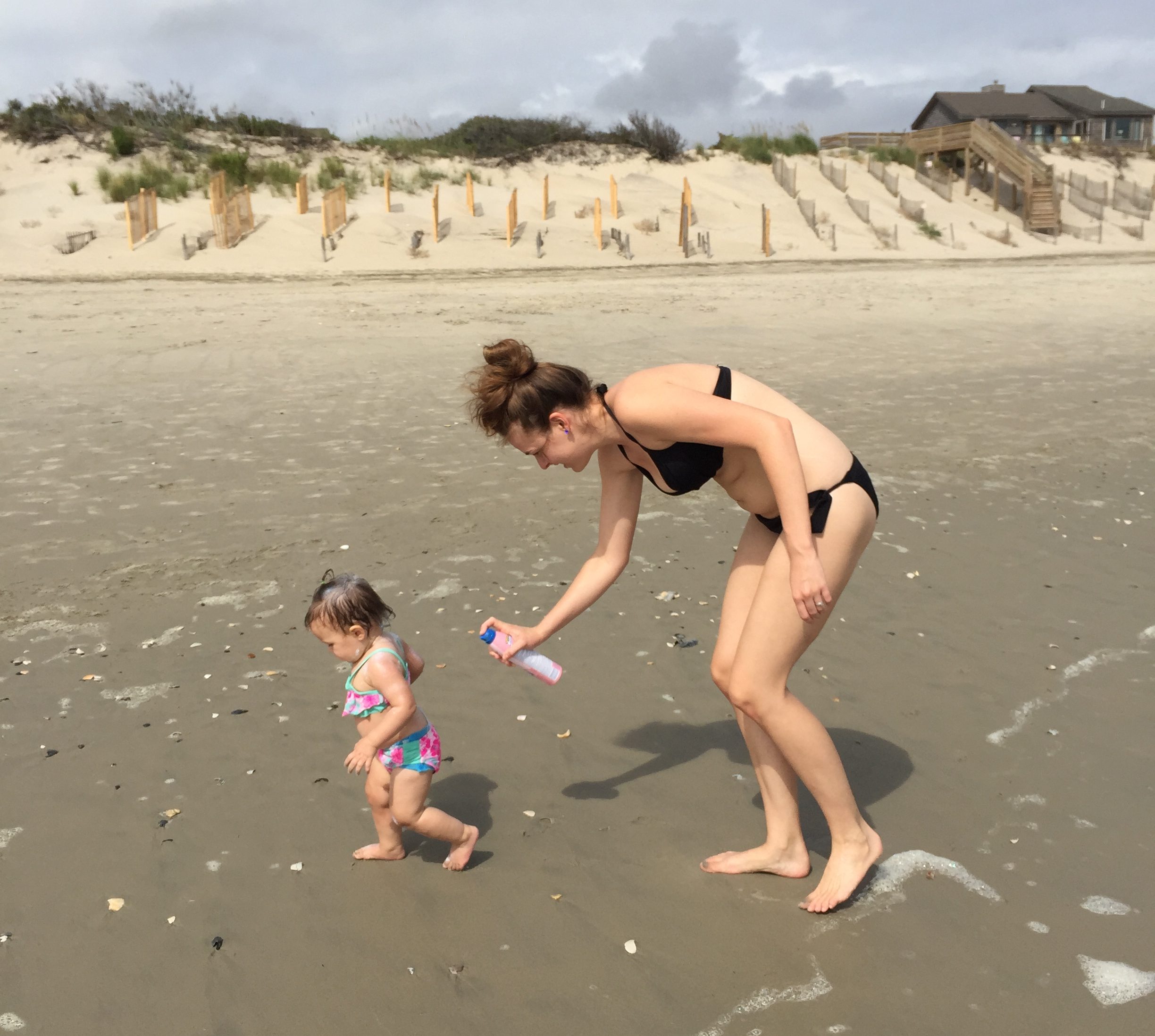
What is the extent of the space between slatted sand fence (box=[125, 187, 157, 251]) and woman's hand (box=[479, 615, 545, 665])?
658 inches

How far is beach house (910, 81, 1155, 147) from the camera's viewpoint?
5341 cm

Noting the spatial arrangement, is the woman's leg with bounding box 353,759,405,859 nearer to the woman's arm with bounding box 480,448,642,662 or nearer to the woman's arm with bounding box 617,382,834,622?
the woman's arm with bounding box 480,448,642,662

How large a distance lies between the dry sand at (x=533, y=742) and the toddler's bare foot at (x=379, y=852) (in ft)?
0.13

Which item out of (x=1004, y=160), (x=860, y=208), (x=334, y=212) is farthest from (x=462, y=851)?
(x=1004, y=160)

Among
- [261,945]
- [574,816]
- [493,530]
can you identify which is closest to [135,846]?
[261,945]

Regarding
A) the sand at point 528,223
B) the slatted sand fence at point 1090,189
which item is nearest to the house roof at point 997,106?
the slatted sand fence at point 1090,189

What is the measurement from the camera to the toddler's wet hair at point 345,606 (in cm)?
299

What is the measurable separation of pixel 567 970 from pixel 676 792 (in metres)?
0.95

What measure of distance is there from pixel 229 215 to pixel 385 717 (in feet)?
55.6

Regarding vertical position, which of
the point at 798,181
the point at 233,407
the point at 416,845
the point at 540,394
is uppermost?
the point at 798,181

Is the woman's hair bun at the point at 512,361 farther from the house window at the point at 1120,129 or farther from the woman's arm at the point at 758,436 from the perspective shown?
the house window at the point at 1120,129

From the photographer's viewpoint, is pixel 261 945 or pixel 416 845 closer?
pixel 261 945

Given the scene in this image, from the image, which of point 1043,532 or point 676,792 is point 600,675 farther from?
point 1043,532

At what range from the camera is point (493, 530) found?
6.12 m
